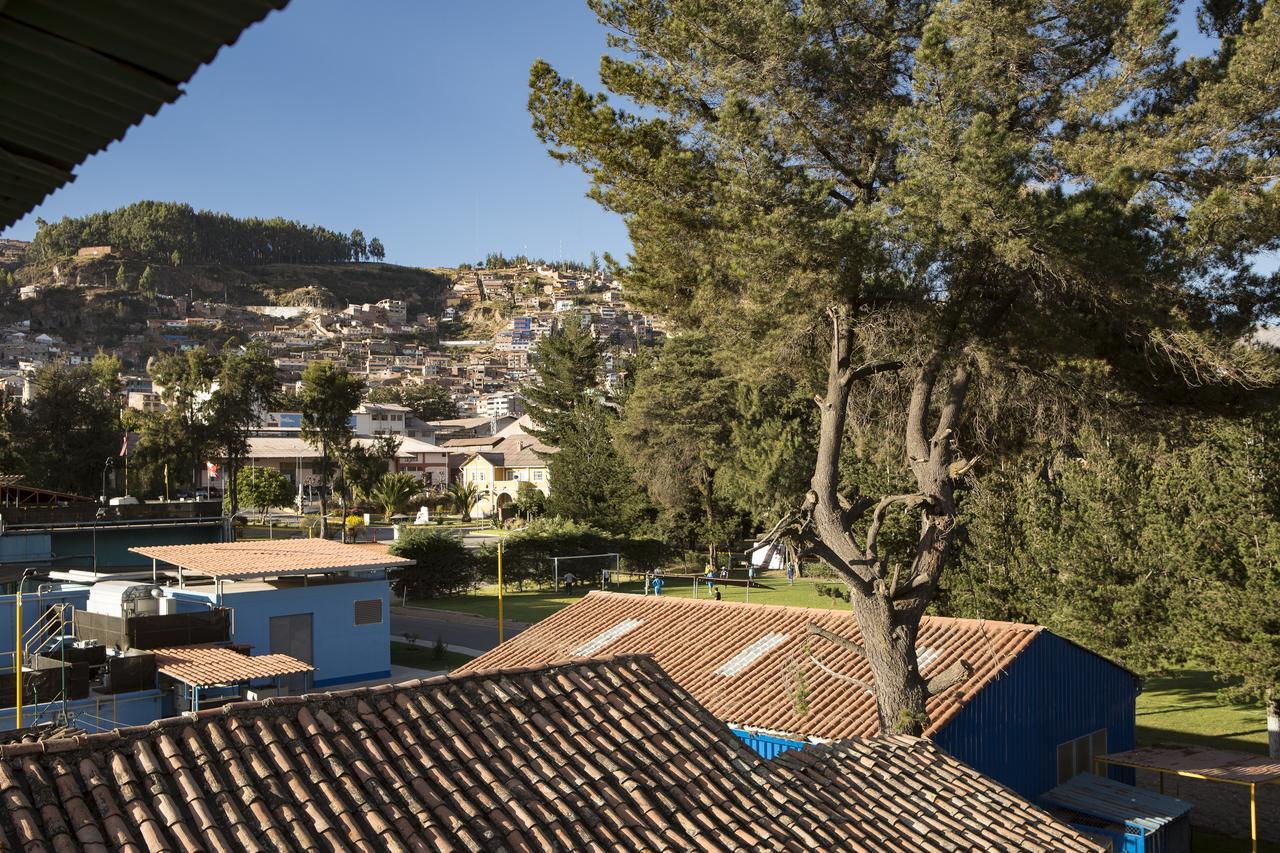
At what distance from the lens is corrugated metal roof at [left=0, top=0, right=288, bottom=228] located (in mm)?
1429

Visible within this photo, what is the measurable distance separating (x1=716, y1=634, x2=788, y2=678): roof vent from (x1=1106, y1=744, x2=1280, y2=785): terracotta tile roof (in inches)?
213

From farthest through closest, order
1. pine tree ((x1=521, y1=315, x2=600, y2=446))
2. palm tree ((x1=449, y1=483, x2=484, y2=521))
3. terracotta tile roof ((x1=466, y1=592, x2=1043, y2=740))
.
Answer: palm tree ((x1=449, y1=483, x2=484, y2=521)) < pine tree ((x1=521, y1=315, x2=600, y2=446)) < terracotta tile roof ((x1=466, y1=592, x2=1043, y2=740))

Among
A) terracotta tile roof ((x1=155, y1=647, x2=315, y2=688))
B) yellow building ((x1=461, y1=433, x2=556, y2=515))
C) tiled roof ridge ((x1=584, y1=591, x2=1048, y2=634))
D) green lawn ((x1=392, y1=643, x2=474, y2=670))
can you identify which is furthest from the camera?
yellow building ((x1=461, y1=433, x2=556, y2=515))

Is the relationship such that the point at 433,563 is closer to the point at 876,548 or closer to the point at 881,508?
the point at 876,548

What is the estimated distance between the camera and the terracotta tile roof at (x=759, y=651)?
588 inches

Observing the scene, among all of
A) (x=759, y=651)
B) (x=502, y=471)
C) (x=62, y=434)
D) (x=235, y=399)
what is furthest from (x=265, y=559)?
(x=502, y=471)

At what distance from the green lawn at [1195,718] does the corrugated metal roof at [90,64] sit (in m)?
23.0

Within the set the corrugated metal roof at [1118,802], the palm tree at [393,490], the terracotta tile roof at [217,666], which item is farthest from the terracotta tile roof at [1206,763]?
the palm tree at [393,490]

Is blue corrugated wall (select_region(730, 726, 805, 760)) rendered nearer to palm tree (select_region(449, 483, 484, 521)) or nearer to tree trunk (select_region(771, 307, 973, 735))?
tree trunk (select_region(771, 307, 973, 735))

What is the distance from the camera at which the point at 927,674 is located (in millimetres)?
15680

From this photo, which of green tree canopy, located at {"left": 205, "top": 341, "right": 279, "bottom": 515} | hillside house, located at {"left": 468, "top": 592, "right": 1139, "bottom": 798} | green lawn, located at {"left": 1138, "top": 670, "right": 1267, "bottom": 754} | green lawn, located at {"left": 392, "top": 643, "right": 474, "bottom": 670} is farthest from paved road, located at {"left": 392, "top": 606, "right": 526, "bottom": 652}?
green tree canopy, located at {"left": 205, "top": 341, "right": 279, "bottom": 515}

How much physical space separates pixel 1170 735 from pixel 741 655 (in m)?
10.3

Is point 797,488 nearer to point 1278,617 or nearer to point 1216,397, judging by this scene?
point 1278,617

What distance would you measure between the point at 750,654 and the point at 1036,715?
181 inches
